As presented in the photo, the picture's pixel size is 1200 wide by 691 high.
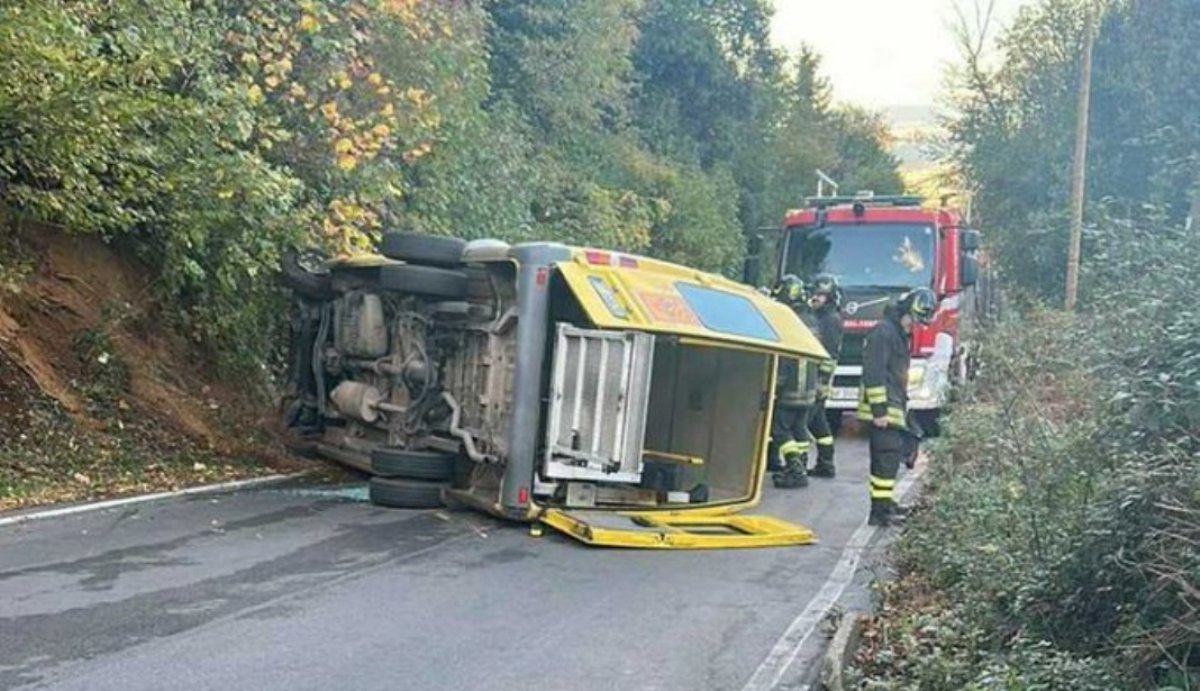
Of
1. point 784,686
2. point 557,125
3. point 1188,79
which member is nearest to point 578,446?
point 784,686

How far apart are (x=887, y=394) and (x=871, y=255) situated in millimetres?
6040

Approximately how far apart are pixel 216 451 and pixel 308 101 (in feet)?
11.0

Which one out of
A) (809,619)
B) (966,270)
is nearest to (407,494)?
Answer: (809,619)

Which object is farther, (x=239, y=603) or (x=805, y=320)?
(x=805, y=320)

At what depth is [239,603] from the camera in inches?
236

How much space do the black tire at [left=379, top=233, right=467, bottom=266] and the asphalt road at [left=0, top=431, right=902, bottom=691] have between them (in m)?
1.84

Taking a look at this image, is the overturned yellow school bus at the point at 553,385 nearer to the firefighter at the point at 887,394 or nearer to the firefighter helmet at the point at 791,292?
the firefighter at the point at 887,394

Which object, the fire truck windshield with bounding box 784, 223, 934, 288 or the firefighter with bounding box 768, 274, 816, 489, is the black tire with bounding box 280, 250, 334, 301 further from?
the fire truck windshield with bounding box 784, 223, 934, 288

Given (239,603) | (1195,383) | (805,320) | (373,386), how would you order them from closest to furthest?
(1195,383), (239,603), (373,386), (805,320)

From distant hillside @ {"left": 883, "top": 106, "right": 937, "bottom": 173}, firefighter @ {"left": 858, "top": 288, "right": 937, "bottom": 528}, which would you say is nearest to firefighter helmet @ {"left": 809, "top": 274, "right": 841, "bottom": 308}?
firefighter @ {"left": 858, "top": 288, "right": 937, "bottom": 528}

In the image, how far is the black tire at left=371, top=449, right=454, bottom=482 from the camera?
28.8ft

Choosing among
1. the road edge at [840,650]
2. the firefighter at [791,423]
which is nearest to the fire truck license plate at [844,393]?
the firefighter at [791,423]

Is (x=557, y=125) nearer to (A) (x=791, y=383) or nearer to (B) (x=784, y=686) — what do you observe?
(A) (x=791, y=383)

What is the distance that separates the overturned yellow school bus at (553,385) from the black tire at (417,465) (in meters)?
0.01
